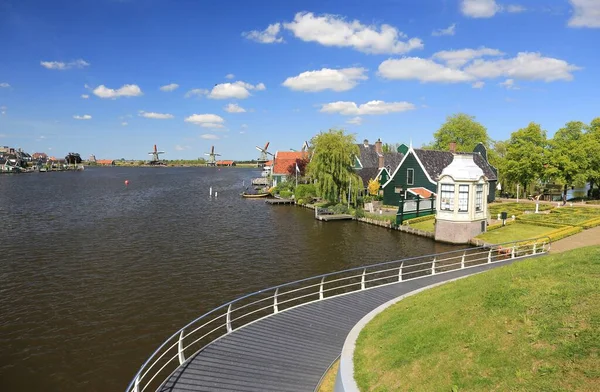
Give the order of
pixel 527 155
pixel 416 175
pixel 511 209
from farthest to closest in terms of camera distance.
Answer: pixel 527 155
pixel 416 175
pixel 511 209

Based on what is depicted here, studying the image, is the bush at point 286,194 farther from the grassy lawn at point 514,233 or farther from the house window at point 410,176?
the grassy lawn at point 514,233

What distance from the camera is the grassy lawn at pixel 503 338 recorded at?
798cm

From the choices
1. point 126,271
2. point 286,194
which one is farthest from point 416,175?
point 126,271

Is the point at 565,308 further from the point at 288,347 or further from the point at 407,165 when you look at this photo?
the point at 407,165

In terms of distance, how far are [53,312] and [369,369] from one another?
18.7 meters

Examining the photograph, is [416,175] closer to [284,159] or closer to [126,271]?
[126,271]

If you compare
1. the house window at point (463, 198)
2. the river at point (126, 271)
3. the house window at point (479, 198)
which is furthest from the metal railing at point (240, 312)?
the house window at point (463, 198)

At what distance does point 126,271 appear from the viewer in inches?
1118

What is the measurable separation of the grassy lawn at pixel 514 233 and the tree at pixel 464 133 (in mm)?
43177

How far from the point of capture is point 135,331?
1902cm

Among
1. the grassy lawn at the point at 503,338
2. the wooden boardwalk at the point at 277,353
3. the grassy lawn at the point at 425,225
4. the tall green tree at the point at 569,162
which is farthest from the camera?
the tall green tree at the point at 569,162

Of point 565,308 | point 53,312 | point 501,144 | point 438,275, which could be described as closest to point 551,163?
point 501,144

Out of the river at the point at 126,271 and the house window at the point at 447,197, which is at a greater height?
the house window at the point at 447,197

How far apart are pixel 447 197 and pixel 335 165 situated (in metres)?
21.1
